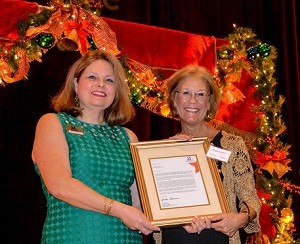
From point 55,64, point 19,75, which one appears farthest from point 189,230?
point 55,64

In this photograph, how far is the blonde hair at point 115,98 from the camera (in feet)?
8.01

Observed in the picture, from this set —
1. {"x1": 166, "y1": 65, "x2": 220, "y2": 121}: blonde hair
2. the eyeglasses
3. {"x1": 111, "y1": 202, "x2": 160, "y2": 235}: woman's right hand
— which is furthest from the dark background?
{"x1": 111, "y1": 202, "x2": 160, "y2": 235}: woman's right hand

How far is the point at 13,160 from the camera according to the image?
3.93 meters

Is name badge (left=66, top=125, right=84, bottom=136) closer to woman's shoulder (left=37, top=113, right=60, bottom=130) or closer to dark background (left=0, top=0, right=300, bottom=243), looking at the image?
woman's shoulder (left=37, top=113, right=60, bottom=130)

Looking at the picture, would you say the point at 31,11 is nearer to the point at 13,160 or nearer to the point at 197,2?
the point at 13,160

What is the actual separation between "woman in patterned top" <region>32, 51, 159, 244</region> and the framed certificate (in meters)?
0.07

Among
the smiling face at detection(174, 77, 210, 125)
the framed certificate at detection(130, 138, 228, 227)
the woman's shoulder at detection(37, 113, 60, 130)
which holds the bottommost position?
the framed certificate at detection(130, 138, 228, 227)

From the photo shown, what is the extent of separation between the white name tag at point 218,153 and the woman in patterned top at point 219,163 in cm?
10

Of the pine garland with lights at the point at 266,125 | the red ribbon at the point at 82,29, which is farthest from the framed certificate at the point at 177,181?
the pine garland with lights at the point at 266,125

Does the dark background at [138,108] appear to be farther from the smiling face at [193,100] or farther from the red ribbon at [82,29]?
the smiling face at [193,100]

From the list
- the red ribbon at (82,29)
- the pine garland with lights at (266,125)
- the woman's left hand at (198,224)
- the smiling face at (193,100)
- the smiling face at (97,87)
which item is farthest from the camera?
the pine garland with lights at (266,125)

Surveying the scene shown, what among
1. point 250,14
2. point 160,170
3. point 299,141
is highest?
point 250,14

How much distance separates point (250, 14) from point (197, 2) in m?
0.57

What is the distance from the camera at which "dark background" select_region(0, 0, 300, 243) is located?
392cm
